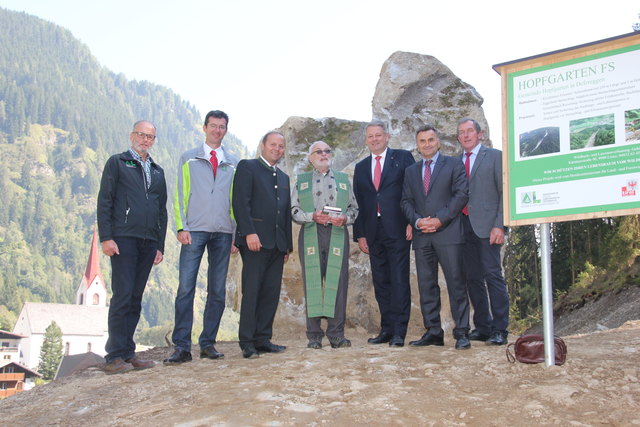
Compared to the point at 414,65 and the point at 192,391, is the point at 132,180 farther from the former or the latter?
the point at 414,65

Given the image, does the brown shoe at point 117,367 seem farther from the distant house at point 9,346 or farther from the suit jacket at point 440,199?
the distant house at point 9,346

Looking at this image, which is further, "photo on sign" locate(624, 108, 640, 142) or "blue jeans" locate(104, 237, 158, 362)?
"blue jeans" locate(104, 237, 158, 362)

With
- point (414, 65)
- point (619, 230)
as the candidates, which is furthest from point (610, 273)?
point (414, 65)

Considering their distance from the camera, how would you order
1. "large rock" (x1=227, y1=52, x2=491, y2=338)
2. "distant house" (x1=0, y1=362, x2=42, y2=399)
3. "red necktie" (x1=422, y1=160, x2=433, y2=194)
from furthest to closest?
1. "distant house" (x1=0, y1=362, x2=42, y2=399)
2. "large rock" (x1=227, y1=52, x2=491, y2=338)
3. "red necktie" (x1=422, y1=160, x2=433, y2=194)

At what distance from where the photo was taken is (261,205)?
19.5ft

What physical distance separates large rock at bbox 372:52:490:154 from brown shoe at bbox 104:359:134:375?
5104 millimetres

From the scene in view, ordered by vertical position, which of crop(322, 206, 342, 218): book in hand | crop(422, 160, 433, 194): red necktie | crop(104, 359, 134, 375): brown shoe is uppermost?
crop(422, 160, 433, 194): red necktie

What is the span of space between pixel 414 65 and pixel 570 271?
1542 centimetres

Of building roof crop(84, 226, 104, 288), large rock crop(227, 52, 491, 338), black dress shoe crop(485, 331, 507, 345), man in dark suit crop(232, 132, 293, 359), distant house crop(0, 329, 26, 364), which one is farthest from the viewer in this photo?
building roof crop(84, 226, 104, 288)

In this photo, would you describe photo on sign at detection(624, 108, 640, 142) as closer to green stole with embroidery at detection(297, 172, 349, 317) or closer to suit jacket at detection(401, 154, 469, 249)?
suit jacket at detection(401, 154, 469, 249)

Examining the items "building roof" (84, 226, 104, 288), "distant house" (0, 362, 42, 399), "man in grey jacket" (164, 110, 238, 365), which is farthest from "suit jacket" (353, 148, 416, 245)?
"building roof" (84, 226, 104, 288)

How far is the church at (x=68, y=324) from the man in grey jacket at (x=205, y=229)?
10390cm

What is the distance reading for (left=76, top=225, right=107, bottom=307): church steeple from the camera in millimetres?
112062

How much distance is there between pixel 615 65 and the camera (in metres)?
4.27
